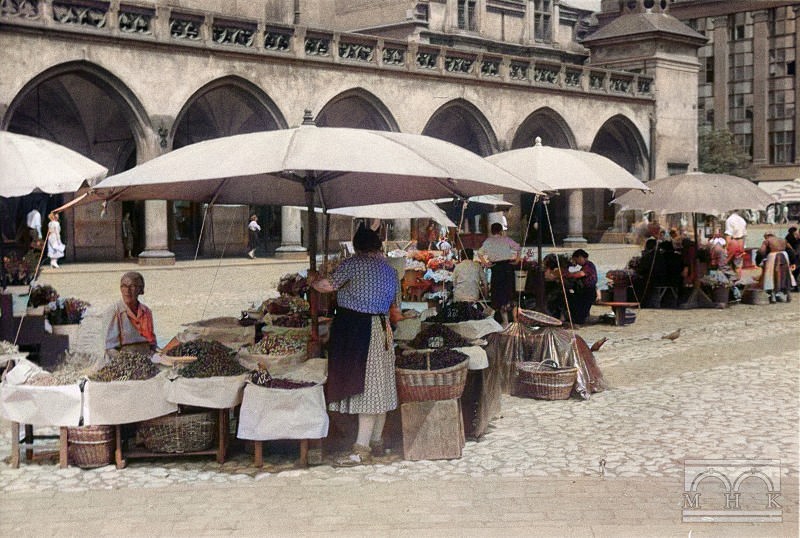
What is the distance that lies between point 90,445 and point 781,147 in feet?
252

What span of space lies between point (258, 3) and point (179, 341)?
98.5ft

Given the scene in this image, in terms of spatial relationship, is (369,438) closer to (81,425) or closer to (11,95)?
(81,425)

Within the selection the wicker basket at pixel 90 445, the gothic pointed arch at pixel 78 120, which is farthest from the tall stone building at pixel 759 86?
the wicker basket at pixel 90 445

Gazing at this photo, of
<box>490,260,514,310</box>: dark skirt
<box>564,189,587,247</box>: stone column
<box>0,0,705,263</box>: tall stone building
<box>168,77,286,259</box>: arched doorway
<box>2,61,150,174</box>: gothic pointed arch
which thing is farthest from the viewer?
<box>564,189,587,247</box>: stone column

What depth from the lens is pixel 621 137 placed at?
39.5 metres

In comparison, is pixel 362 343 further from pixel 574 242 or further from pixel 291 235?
pixel 574 242

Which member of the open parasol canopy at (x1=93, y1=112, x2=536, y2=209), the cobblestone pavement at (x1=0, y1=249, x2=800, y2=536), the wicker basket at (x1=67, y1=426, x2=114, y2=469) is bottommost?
the cobblestone pavement at (x1=0, y1=249, x2=800, y2=536)

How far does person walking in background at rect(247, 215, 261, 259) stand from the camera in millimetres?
30891

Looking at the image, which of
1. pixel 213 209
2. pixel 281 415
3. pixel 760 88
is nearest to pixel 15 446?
pixel 281 415

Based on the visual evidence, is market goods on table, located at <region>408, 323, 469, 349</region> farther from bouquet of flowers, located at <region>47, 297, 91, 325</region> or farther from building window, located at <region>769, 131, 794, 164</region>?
building window, located at <region>769, 131, 794, 164</region>

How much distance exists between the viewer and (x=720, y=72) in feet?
259

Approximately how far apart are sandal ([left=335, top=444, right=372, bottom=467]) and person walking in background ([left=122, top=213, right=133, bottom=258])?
2425 cm

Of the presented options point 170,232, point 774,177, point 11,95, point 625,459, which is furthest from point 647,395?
point 774,177

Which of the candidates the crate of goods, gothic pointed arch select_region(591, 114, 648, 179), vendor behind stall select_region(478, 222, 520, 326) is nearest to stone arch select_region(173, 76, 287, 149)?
gothic pointed arch select_region(591, 114, 648, 179)
